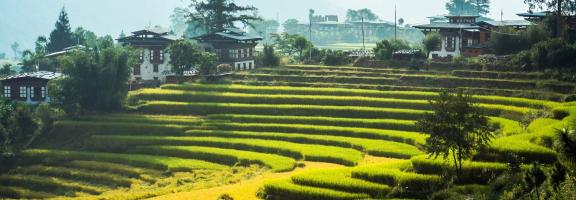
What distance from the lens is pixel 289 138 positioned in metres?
57.2

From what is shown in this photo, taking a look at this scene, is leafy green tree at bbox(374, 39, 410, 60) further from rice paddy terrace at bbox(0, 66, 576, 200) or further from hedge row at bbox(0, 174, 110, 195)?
hedge row at bbox(0, 174, 110, 195)

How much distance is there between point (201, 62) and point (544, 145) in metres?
44.0

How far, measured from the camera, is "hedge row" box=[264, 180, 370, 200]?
3769 cm

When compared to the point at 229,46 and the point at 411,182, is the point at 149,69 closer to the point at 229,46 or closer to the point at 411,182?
the point at 229,46

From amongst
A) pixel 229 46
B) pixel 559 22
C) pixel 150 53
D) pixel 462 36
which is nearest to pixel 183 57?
pixel 150 53

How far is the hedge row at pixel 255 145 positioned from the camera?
50781mm

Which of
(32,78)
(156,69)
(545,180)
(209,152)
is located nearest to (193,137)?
(209,152)

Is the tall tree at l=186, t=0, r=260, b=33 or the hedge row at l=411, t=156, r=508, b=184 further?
the tall tree at l=186, t=0, r=260, b=33

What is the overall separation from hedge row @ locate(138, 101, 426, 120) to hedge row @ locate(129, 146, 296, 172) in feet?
31.0

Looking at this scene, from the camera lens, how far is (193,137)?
2334 inches

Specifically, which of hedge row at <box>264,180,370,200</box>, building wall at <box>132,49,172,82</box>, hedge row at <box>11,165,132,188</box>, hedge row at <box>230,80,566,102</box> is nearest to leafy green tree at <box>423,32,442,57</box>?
hedge row at <box>230,80,566,102</box>

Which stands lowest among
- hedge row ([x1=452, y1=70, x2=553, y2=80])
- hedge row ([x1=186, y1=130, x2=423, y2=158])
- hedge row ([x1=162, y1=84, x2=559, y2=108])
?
hedge row ([x1=186, y1=130, x2=423, y2=158])

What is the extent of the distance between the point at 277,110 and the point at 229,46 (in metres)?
24.0

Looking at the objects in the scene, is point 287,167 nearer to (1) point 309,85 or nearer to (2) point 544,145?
(2) point 544,145
